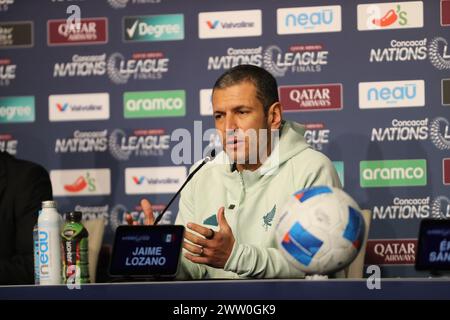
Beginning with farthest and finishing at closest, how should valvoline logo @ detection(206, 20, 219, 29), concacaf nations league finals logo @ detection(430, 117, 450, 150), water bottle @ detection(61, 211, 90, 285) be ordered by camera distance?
valvoline logo @ detection(206, 20, 219, 29)
concacaf nations league finals logo @ detection(430, 117, 450, 150)
water bottle @ detection(61, 211, 90, 285)

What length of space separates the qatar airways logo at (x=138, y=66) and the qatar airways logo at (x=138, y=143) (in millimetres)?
304

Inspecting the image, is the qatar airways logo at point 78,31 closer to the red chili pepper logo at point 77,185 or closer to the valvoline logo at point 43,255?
the red chili pepper logo at point 77,185

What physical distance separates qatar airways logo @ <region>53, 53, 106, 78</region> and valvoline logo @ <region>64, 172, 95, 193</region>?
1.91 ft

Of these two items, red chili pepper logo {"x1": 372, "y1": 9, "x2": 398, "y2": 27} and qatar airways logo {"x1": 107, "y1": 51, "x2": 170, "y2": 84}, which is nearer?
red chili pepper logo {"x1": 372, "y1": 9, "x2": 398, "y2": 27}

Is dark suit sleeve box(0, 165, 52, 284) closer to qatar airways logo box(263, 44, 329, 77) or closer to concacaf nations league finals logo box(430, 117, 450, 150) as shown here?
qatar airways logo box(263, 44, 329, 77)

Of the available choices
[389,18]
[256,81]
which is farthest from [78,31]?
[256,81]

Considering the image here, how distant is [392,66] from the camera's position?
470 centimetres

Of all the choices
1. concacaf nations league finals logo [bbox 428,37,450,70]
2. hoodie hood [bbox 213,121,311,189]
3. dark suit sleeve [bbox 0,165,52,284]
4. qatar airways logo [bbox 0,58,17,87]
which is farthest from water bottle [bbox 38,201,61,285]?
concacaf nations league finals logo [bbox 428,37,450,70]

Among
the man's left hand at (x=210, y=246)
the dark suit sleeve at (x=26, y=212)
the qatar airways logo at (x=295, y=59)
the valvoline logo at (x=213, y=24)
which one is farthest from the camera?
the valvoline logo at (x=213, y=24)

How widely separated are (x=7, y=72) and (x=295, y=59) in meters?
1.68

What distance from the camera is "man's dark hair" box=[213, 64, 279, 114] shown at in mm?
3357

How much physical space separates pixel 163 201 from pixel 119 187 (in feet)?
0.88

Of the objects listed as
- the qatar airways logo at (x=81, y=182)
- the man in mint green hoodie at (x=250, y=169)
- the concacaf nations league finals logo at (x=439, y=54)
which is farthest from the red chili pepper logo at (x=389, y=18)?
the qatar airways logo at (x=81, y=182)

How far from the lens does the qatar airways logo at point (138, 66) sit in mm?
4957
